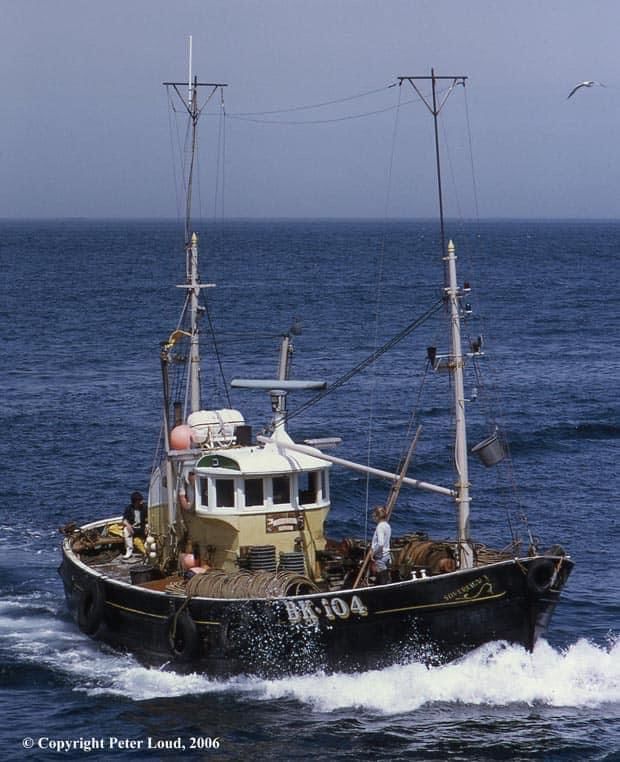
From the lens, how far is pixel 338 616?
28.2 m

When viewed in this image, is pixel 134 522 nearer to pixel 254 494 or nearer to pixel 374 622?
pixel 254 494

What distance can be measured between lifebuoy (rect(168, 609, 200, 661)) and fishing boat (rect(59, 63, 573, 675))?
3 centimetres

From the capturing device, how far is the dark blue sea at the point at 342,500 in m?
27.4

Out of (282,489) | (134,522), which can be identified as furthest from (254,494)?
(134,522)

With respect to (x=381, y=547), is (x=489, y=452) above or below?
above

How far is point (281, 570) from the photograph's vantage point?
3055 centimetres

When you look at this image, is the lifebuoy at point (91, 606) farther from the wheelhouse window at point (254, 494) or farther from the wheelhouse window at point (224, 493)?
the wheelhouse window at point (254, 494)

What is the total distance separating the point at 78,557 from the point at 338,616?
8.68 meters

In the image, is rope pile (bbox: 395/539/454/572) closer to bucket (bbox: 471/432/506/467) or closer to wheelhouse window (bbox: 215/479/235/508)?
bucket (bbox: 471/432/506/467)

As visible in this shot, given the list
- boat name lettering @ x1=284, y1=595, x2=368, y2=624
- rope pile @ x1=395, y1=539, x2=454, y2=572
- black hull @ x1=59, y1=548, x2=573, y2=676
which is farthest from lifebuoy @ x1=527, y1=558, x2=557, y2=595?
boat name lettering @ x1=284, y1=595, x2=368, y2=624

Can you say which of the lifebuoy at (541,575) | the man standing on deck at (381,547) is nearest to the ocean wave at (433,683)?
the lifebuoy at (541,575)

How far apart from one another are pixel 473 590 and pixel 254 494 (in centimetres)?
567

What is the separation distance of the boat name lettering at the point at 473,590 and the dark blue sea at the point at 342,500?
1.17 metres

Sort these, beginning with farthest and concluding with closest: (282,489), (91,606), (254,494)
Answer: (91,606) → (282,489) → (254,494)
